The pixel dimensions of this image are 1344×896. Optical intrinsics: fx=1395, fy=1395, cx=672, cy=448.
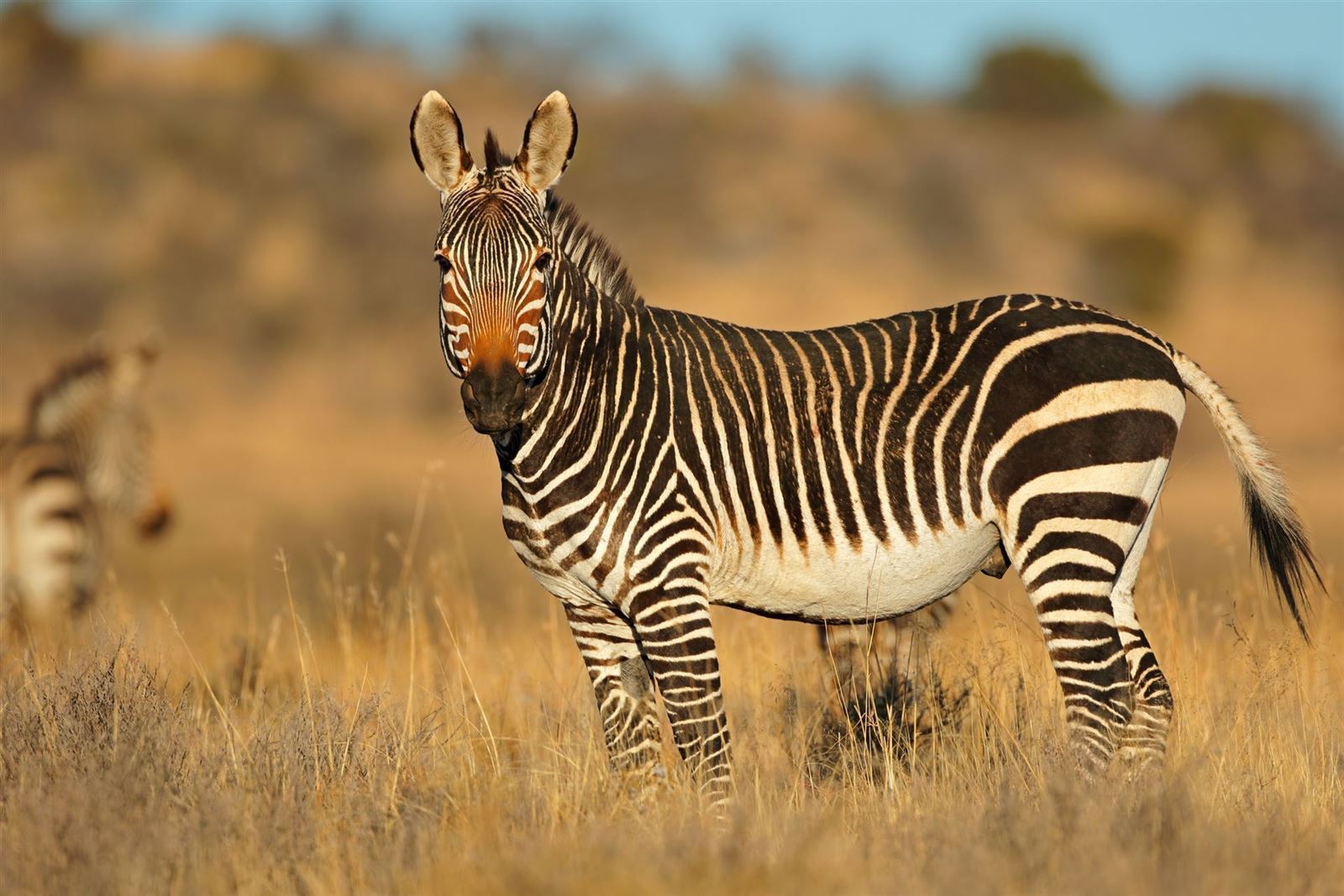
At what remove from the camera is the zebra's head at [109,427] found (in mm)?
11703

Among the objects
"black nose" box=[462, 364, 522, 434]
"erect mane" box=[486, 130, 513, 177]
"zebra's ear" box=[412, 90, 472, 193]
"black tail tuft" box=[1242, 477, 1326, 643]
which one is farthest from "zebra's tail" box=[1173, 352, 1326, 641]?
"zebra's ear" box=[412, 90, 472, 193]

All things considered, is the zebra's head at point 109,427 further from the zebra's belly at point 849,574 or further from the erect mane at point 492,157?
the zebra's belly at point 849,574

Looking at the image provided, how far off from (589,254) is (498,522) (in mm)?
11862

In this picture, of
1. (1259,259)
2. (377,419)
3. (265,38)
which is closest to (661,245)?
(377,419)

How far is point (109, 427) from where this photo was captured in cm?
1215

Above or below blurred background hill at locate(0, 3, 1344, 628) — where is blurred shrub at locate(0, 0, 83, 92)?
above

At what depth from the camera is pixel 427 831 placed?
4801mm

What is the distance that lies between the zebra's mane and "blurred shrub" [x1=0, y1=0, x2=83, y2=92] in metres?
29.1

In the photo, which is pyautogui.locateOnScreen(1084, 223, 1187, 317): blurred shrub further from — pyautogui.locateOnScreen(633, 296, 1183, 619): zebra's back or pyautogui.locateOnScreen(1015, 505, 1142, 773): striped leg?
pyautogui.locateOnScreen(1015, 505, 1142, 773): striped leg

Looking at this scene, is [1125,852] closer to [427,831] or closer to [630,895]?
[630,895]

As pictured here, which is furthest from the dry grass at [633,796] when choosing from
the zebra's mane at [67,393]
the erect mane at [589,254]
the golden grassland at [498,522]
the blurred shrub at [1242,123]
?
the blurred shrub at [1242,123]

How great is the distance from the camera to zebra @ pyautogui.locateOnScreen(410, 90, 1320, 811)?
210 inches

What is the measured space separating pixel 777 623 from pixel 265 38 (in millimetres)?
39269

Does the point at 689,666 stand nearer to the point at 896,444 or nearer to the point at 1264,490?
the point at 896,444
